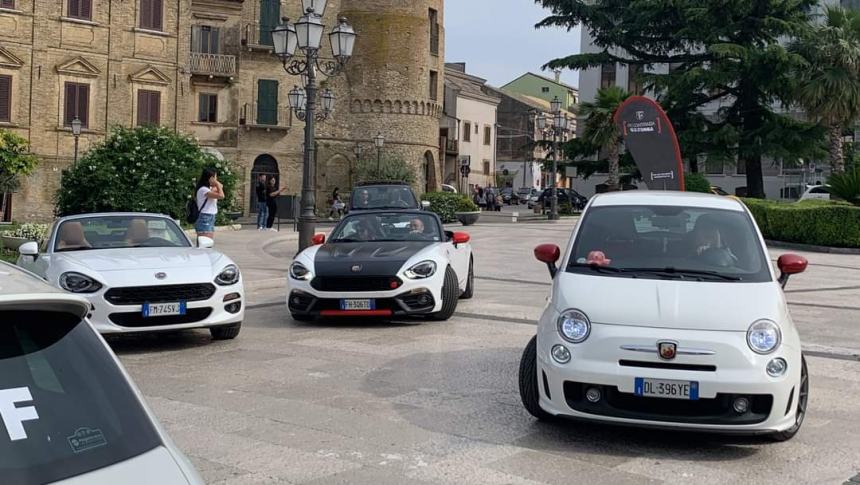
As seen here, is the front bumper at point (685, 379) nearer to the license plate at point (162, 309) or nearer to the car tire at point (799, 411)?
the car tire at point (799, 411)

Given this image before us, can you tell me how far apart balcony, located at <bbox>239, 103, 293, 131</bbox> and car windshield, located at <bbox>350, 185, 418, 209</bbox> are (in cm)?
2674

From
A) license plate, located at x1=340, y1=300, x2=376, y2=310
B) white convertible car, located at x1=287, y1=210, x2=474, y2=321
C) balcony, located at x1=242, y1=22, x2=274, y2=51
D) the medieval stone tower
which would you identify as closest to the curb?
white convertible car, located at x1=287, y1=210, x2=474, y2=321

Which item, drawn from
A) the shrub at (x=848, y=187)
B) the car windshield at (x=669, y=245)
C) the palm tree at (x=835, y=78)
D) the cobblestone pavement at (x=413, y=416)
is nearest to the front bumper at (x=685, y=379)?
the cobblestone pavement at (x=413, y=416)

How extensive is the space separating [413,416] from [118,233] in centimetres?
535

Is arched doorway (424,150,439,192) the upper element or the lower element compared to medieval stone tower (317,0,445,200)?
lower

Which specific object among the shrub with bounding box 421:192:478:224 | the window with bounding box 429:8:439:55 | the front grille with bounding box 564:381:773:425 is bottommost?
the front grille with bounding box 564:381:773:425

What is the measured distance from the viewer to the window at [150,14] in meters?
43.2

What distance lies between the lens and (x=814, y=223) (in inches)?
1106

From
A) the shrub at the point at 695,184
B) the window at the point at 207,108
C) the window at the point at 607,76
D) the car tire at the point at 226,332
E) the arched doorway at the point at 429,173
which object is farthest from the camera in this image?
the window at the point at 607,76

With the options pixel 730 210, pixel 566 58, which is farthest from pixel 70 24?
pixel 730 210

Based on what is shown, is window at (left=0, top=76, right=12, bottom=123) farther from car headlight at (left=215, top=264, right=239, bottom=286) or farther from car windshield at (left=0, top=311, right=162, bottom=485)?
car windshield at (left=0, top=311, right=162, bottom=485)

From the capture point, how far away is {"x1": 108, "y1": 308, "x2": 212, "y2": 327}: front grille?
9.23 meters

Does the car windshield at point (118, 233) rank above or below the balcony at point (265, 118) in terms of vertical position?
below

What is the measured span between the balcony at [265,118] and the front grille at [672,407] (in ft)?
156
